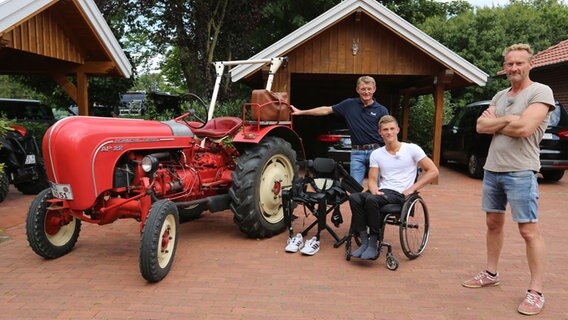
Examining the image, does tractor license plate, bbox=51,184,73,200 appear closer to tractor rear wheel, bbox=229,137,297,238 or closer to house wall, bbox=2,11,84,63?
tractor rear wheel, bbox=229,137,297,238

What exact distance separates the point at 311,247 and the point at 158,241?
1570 mm

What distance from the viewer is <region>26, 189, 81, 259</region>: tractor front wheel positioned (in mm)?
4102

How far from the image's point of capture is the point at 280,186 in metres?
5.27

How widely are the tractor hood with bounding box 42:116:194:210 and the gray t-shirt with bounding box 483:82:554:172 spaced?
3013 millimetres

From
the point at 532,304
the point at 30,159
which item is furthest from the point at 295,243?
the point at 30,159

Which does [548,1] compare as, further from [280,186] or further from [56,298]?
[56,298]

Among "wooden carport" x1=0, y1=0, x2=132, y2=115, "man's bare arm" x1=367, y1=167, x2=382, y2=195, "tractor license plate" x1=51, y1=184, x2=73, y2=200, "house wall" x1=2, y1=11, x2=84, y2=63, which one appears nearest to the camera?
"tractor license plate" x1=51, y1=184, x2=73, y2=200

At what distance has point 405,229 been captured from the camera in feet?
13.9

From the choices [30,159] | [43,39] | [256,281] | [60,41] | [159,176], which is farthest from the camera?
[60,41]

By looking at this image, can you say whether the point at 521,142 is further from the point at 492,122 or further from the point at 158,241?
the point at 158,241

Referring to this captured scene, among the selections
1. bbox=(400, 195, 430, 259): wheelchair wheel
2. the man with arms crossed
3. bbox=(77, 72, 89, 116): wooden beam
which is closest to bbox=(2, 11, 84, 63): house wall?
bbox=(77, 72, 89, 116): wooden beam

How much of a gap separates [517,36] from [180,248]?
22682 millimetres

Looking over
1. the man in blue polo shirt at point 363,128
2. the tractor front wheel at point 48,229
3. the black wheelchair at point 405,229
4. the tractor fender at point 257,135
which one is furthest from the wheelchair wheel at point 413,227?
the tractor front wheel at point 48,229

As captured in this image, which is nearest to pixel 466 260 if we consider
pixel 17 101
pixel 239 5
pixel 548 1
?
pixel 239 5
